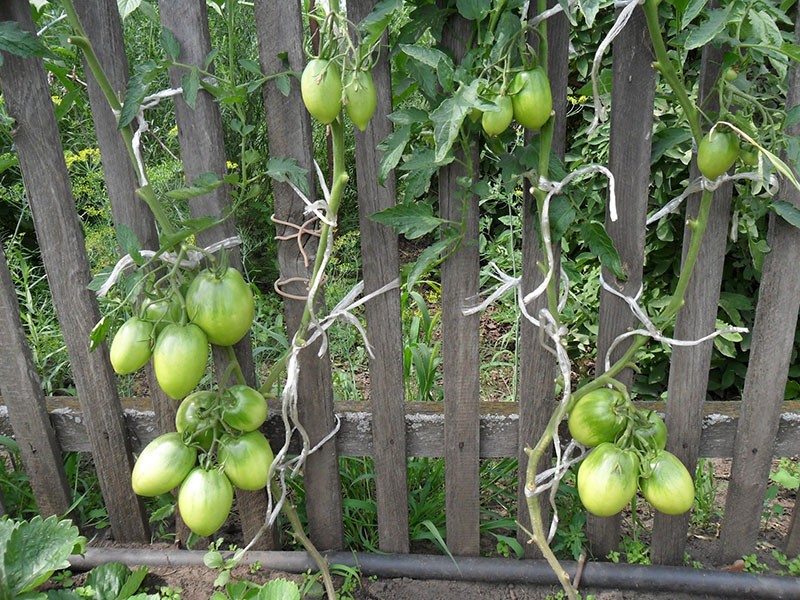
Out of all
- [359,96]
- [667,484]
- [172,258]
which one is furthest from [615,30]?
[172,258]

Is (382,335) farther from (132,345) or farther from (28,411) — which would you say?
(28,411)

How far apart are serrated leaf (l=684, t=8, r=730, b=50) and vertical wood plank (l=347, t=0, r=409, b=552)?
646 millimetres

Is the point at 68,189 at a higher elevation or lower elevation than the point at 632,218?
higher

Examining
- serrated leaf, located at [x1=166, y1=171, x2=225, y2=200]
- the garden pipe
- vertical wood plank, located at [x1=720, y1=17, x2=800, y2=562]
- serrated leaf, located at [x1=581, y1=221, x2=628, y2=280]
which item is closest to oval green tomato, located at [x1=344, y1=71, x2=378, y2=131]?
serrated leaf, located at [x1=166, y1=171, x2=225, y2=200]

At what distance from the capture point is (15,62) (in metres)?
1.67

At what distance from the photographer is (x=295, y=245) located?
181 cm

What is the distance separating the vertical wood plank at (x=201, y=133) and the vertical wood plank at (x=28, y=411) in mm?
569

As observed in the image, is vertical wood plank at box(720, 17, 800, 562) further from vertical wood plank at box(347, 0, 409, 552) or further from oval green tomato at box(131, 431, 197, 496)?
oval green tomato at box(131, 431, 197, 496)

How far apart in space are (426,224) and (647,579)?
124cm

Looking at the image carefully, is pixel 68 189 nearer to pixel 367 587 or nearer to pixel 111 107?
pixel 111 107

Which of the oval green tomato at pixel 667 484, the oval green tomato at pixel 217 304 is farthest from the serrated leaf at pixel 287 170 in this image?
the oval green tomato at pixel 667 484

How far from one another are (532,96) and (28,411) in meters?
1.68

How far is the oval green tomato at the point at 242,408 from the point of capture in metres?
1.68

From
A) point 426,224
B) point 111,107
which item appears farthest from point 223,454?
point 111,107
